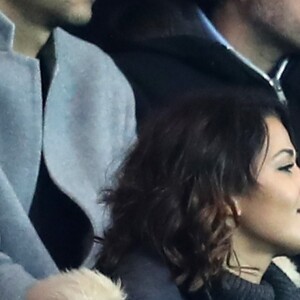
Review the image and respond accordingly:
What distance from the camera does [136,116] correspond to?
1396 millimetres

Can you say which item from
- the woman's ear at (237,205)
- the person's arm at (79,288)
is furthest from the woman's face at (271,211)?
the person's arm at (79,288)

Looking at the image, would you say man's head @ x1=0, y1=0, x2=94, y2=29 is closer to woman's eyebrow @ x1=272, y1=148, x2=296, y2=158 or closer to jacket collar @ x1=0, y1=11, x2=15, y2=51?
jacket collar @ x1=0, y1=11, x2=15, y2=51

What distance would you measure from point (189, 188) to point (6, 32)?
34cm

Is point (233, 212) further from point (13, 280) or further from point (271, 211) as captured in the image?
point (13, 280)

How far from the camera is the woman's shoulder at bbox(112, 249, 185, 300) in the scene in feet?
→ 3.23

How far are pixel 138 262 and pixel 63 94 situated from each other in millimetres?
332

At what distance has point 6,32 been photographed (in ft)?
4.03

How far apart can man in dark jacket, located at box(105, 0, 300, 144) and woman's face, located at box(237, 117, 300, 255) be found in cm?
39

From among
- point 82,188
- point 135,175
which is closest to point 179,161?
point 135,175

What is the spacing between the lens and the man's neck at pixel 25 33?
4.24 feet

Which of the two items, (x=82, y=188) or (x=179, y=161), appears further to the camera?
(x=82, y=188)

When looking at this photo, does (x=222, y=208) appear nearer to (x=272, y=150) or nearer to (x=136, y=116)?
(x=272, y=150)

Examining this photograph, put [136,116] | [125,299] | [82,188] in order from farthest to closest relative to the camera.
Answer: [136,116] → [82,188] → [125,299]

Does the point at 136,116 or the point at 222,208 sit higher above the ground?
the point at 222,208
